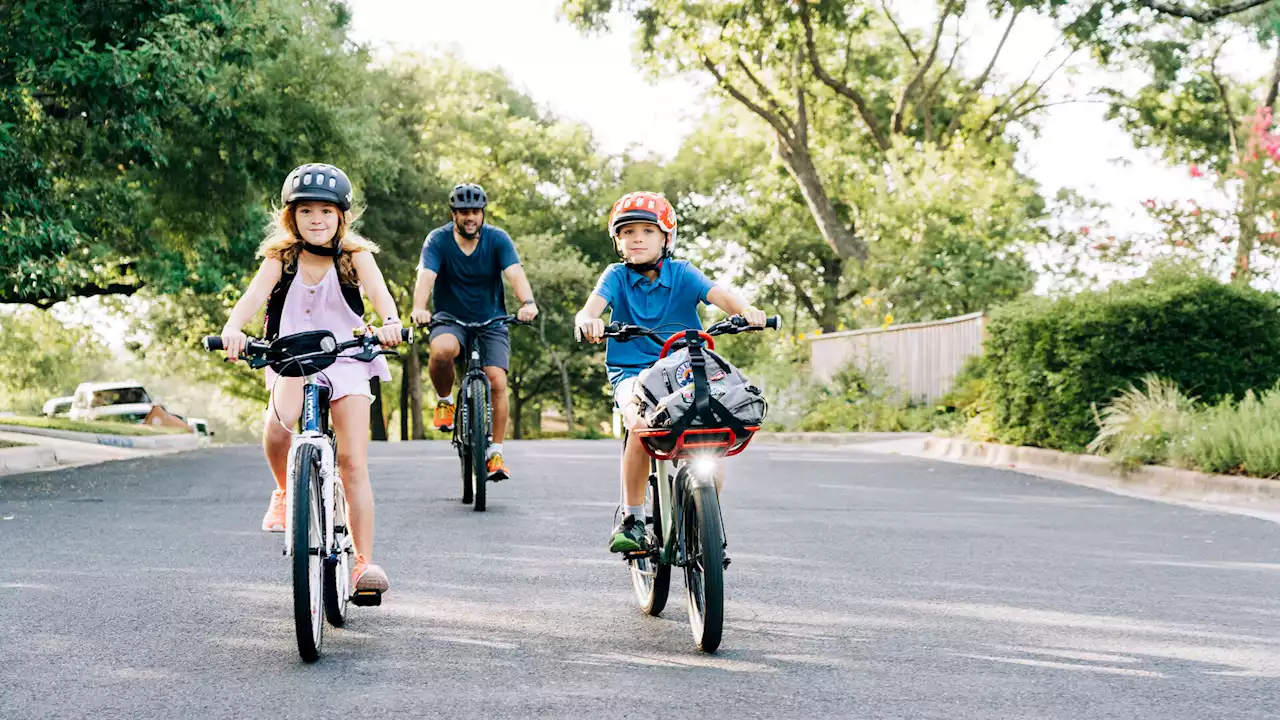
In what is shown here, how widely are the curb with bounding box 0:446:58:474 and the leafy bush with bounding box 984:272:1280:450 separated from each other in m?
10.9

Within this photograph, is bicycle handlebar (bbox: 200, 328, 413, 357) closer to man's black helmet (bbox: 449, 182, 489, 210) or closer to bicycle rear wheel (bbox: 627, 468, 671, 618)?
bicycle rear wheel (bbox: 627, 468, 671, 618)

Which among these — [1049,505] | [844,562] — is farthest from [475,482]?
[1049,505]

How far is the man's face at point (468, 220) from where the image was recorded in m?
9.86

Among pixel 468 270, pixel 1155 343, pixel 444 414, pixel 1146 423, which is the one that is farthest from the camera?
pixel 1155 343

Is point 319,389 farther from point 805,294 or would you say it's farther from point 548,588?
point 805,294

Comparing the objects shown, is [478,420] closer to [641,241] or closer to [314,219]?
[641,241]

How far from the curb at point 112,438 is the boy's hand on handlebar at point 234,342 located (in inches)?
766

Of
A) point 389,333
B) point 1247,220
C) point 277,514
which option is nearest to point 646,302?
point 389,333

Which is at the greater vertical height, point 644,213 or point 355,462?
point 644,213

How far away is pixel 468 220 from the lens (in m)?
9.88

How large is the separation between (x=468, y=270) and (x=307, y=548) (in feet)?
17.0

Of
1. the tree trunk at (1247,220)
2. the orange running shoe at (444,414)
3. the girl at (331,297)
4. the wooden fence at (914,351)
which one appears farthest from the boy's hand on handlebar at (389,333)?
the tree trunk at (1247,220)

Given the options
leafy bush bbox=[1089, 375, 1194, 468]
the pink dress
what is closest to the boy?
the pink dress

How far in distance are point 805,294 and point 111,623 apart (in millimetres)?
46517
